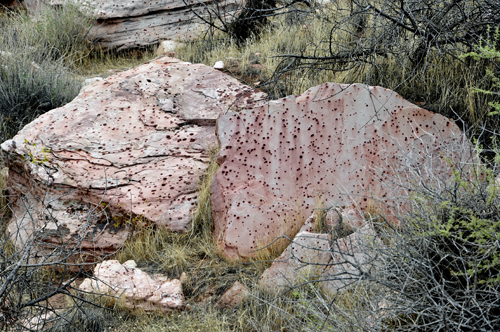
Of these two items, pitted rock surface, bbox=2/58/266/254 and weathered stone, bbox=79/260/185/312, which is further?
pitted rock surface, bbox=2/58/266/254

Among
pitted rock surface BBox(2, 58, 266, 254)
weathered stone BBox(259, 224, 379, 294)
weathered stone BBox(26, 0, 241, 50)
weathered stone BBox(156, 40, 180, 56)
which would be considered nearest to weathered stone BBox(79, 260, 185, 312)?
pitted rock surface BBox(2, 58, 266, 254)

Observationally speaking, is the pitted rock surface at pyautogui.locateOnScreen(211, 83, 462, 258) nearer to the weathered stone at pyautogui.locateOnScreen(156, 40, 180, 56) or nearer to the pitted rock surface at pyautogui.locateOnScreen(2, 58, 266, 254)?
the pitted rock surface at pyautogui.locateOnScreen(2, 58, 266, 254)

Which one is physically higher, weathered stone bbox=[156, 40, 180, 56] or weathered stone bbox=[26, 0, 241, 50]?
weathered stone bbox=[26, 0, 241, 50]

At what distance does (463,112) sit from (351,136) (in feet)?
3.72

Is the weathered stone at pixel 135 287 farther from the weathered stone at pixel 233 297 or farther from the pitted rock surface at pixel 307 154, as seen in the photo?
the pitted rock surface at pixel 307 154

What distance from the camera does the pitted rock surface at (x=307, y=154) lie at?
3.57m

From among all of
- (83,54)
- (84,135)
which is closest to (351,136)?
(84,135)

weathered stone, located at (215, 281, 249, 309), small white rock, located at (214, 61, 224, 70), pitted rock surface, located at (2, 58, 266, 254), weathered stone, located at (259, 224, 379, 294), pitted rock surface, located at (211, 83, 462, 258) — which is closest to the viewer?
weathered stone, located at (259, 224, 379, 294)

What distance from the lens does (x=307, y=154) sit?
377 cm

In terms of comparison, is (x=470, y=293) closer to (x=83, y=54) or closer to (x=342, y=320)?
(x=342, y=320)

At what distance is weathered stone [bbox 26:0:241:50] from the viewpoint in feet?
22.6

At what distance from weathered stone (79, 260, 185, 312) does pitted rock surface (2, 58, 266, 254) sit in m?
0.48

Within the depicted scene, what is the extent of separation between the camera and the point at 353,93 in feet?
12.7

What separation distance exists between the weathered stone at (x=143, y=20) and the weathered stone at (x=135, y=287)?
423 centimetres
